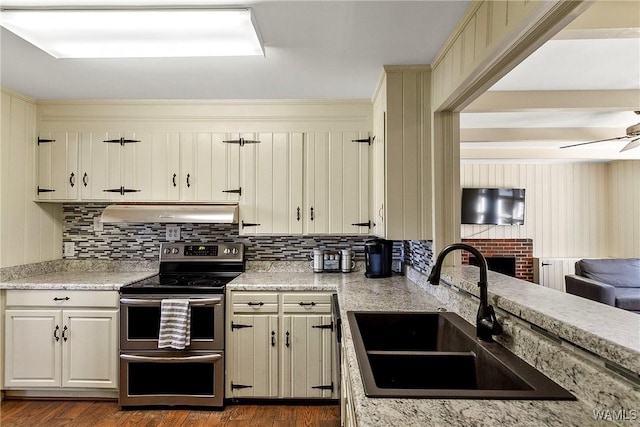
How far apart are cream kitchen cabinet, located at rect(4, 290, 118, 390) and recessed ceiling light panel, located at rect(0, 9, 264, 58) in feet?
5.41

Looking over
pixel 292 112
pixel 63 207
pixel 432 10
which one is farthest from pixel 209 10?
pixel 63 207

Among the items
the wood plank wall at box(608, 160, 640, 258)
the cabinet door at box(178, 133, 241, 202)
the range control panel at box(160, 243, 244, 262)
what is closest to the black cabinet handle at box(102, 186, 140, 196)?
the cabinet door at box(178, 133, 241, 202)

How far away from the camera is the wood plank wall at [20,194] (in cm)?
277

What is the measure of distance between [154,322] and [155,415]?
0.61 metres

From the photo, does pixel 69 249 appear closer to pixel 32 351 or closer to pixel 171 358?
pixel 32 351

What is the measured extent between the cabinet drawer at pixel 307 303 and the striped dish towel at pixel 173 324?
686 millimetres

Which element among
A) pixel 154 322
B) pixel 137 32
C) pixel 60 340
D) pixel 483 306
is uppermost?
pixel 137 32

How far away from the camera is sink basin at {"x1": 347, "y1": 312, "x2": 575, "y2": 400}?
Result: 0.99m

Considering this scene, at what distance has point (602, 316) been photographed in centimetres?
108

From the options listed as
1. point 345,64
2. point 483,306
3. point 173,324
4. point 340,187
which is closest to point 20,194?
point 173,324

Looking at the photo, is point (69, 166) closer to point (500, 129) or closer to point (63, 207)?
point (63, 207)

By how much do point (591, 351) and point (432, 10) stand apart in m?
1.52

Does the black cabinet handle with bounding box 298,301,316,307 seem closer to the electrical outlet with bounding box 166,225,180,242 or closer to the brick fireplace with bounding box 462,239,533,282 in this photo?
the electrical outlet with bounding box 166,225,180,242

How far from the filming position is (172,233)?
3240mm
